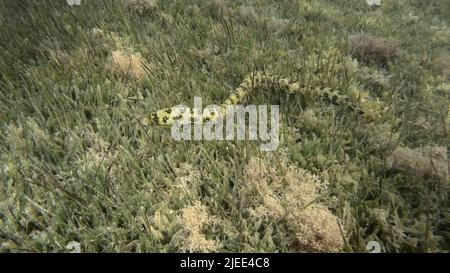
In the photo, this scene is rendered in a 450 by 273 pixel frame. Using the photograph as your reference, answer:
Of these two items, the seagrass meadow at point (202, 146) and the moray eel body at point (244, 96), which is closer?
the seagrass meadow at point (202, 146)

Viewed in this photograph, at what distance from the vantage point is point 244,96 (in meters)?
5.69

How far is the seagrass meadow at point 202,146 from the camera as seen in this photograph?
3826mm

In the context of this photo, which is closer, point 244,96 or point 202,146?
point 202,146

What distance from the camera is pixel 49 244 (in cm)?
371

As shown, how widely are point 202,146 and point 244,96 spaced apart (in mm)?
1460

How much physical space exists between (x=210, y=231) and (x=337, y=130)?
7.87 feet

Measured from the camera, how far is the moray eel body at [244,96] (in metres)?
5.10

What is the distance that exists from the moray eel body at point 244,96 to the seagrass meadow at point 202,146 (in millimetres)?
123

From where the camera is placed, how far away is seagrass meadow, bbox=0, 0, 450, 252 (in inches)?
151

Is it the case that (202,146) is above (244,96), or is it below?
below

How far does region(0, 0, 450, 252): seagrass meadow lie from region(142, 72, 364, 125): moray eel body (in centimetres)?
12

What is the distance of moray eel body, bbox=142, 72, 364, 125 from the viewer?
510 cm

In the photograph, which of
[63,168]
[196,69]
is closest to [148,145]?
[63,168]

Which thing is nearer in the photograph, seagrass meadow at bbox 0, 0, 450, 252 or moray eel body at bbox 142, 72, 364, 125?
seagrass meadow at bbox 0, 0, 450, 252
